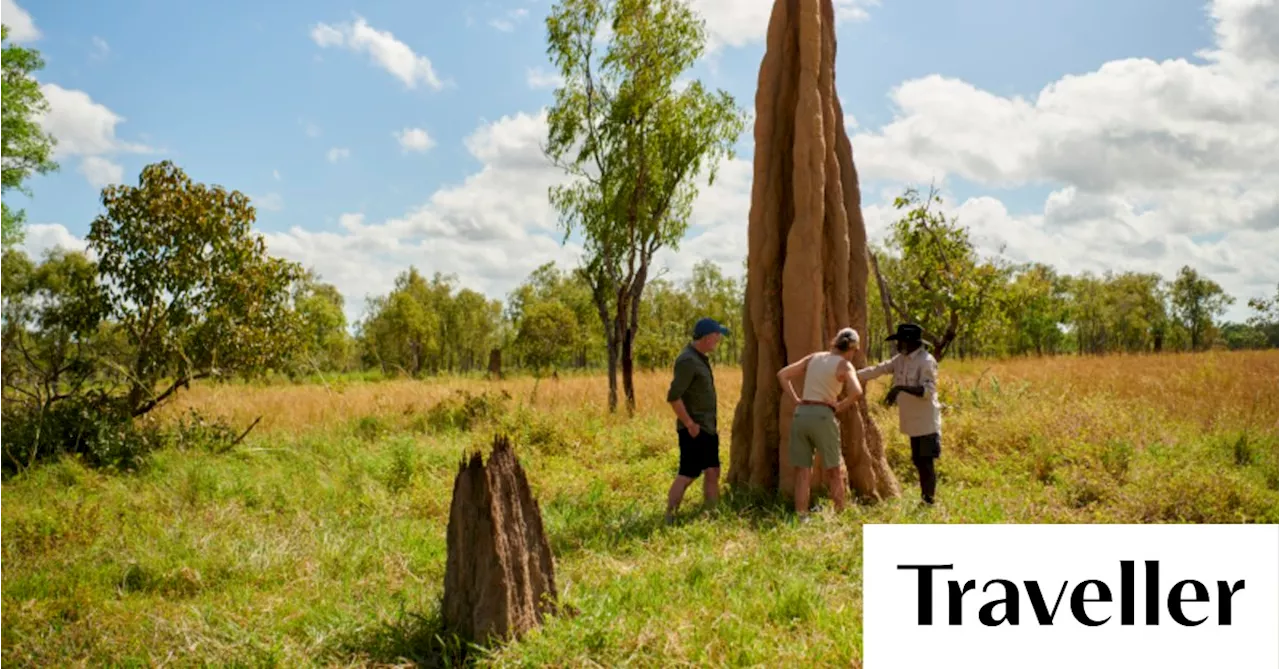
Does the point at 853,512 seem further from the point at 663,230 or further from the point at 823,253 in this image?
the point at 663,230

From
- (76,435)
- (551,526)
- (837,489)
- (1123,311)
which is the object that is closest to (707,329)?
(837,489)

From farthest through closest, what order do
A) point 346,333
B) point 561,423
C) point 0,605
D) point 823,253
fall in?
point 346,333 < point 561,423 < point 823,253 < point 0,605

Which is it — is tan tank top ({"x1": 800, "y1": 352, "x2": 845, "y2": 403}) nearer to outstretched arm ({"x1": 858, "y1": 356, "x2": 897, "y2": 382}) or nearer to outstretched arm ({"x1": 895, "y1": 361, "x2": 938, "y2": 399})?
outstretched arm ({"x1": 858, "y1": 356, "x2": 897, "y2": 382})

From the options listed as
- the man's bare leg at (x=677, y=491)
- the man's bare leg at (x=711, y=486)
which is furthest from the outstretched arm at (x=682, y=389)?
the man's bare leg at (x=711, y=486)

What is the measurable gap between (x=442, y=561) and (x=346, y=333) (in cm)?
4292

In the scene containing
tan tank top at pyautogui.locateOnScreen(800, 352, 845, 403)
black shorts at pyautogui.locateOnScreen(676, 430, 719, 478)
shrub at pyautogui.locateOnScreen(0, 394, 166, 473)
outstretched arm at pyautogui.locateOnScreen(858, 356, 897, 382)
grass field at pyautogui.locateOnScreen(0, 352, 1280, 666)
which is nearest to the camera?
grass field at pyautogui.locateOnScreen(0, 352, 1280, 666)

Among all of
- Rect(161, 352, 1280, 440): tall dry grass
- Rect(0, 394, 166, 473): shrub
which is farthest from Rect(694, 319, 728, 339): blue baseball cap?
Rect(0, 394, 166, 473): shrub

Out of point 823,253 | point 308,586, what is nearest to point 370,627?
point 308,586

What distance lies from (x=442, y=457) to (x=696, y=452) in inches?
172

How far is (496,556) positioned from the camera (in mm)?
4426

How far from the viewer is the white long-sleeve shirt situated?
23.7 feet

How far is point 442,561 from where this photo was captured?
6.23 meters

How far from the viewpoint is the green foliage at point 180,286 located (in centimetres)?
1202

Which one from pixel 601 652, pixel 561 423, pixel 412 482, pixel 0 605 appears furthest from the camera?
pixel 561 423
